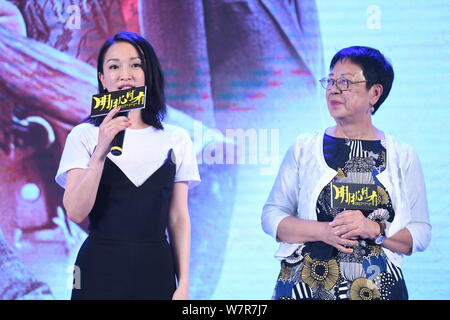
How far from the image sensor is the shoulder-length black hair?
231 centimetres

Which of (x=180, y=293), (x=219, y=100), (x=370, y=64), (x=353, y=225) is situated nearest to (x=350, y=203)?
(x=353, y=225)

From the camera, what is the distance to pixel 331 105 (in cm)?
242

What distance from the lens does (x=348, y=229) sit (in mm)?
2223

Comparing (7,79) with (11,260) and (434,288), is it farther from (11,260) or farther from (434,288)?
(434,288)

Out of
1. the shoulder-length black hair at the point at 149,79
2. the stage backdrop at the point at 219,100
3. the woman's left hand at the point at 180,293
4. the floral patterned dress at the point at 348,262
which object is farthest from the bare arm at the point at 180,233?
the stage backdrop at the point at 219,100

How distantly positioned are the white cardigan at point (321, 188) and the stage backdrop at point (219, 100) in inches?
25.2

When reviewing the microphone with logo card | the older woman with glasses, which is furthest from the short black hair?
the microphone with logo card

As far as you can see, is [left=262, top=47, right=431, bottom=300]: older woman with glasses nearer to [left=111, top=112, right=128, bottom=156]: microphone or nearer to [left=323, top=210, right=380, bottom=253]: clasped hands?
[left=323, top=210, right=380, bottom=253]: clasped hands

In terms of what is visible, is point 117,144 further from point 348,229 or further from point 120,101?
point 348,229

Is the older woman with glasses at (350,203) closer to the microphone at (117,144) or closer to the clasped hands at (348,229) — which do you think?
the clasped hands at (348,229)

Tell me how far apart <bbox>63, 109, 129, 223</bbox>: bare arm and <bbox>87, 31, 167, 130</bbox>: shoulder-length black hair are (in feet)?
0.83

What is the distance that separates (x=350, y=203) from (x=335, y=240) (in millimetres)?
138

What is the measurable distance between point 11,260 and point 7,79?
89 cm
